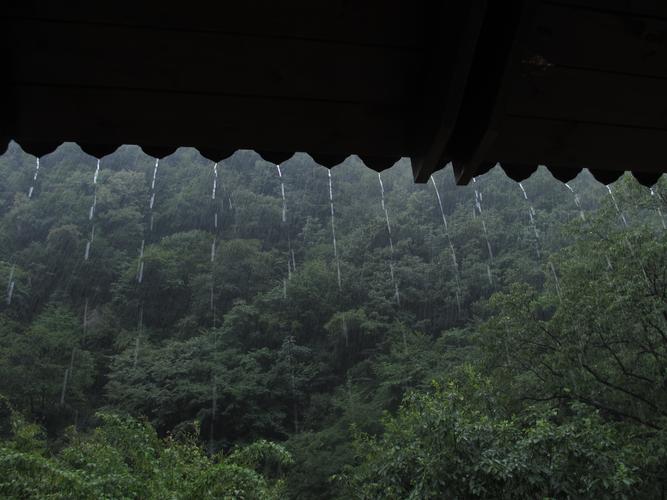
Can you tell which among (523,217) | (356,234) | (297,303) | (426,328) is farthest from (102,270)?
(523,217)

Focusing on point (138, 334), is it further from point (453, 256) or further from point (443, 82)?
point (443, 82)

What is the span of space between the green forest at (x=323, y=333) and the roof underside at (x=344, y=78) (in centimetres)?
462

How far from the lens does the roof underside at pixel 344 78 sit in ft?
3.35

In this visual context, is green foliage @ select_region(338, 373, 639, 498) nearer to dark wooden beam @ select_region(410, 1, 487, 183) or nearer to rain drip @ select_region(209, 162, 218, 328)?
dark wooden beam @ select_region(410, 1, 487, 183)

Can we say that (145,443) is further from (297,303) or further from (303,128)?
(297,303)

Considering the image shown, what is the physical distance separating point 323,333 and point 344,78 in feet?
56.1

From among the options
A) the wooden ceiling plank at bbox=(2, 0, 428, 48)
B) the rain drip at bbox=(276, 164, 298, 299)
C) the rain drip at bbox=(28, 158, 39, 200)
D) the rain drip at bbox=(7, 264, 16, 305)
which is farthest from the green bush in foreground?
the rain drip at bbox=(28, 158, 39, 200)

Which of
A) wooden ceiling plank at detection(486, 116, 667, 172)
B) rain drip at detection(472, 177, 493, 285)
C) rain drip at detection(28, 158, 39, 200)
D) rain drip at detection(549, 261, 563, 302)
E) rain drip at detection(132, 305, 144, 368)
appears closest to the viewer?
wooden ceiling plank at detection(486, 116, 667, 172)

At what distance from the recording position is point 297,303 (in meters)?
18.6

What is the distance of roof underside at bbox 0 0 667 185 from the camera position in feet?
3.35

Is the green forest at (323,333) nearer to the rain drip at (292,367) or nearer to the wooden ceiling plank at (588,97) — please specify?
the rain drip at (292,367)

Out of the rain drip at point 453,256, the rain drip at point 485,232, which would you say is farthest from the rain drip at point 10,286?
the rain drip at point 485,232

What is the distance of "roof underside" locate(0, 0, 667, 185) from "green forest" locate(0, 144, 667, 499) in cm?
462

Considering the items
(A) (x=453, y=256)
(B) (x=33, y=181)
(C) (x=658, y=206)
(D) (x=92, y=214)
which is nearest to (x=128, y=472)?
(C) (x=658, y=206)
